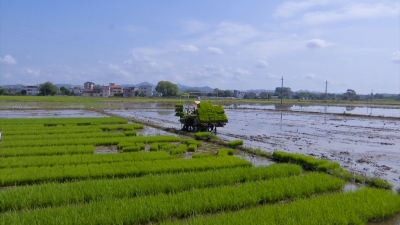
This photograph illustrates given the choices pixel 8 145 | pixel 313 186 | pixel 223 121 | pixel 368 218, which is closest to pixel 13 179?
pixel 8 145

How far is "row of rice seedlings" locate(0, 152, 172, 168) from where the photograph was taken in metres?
8.53

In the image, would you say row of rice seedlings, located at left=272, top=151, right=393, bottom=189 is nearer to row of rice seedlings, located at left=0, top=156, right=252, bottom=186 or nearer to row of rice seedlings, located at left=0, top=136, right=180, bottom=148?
row of rice seedlings, located at left=0, top=156, right=252, bottom=186

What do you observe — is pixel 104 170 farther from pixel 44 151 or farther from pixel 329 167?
pixel 329 167

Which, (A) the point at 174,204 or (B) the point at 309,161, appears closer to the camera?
(A) the point at 174,204

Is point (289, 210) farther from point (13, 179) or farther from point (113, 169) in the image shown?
point (13, 179)

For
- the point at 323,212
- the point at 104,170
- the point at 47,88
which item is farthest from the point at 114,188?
the point at 47,88

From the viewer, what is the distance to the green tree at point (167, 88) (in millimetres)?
86938

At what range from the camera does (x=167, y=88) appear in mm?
87562

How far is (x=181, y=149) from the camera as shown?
36.8 ft

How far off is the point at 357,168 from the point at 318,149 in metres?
3.33

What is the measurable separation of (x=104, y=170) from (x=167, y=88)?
264ft

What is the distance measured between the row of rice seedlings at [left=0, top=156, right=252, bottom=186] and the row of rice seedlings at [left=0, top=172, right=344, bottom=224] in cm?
210

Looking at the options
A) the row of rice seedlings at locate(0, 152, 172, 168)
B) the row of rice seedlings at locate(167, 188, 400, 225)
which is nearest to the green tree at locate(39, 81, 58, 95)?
the row of rice seedlings at locate(0, 152, 172, 168)

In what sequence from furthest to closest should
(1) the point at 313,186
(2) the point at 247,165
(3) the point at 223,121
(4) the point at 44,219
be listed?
(3) the point at 223,121
(2) the point at 247,165
(1) the point at 313,186
(4) the point at 44,219
